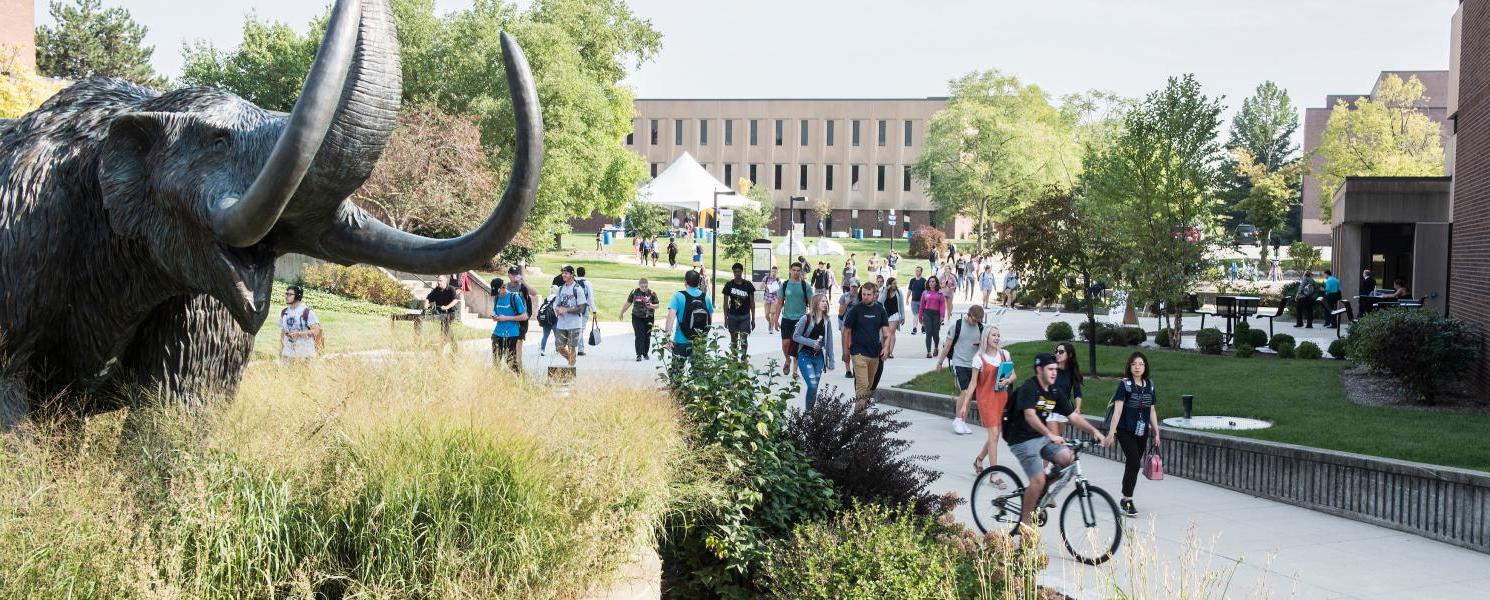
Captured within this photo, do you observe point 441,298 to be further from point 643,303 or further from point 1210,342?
point 1210,342

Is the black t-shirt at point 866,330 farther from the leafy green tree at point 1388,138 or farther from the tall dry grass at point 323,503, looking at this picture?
the leafy green tree at point 1388,138

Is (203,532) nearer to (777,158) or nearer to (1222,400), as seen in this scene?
(1222,400)

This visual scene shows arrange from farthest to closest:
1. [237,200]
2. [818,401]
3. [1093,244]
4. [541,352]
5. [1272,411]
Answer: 1. [1093,244]
2. [541,352]
3. [1272,411]
4. [818,401]
5. [237,200]

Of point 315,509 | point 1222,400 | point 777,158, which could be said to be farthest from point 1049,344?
point 777,158

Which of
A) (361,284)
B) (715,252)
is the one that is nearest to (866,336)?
(361,284)

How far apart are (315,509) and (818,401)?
14.8 feet

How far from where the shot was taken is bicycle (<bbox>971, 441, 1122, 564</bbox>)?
29.5ft

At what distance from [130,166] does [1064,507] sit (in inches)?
250

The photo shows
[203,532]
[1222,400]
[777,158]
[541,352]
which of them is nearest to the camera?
[203,532]

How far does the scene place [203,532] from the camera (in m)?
5.19

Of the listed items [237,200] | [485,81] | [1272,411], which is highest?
[485,81]

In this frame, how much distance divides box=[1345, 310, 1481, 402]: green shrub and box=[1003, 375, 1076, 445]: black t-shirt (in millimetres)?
7692

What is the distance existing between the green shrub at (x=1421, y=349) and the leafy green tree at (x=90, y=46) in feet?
163

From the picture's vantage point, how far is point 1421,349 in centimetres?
1544
